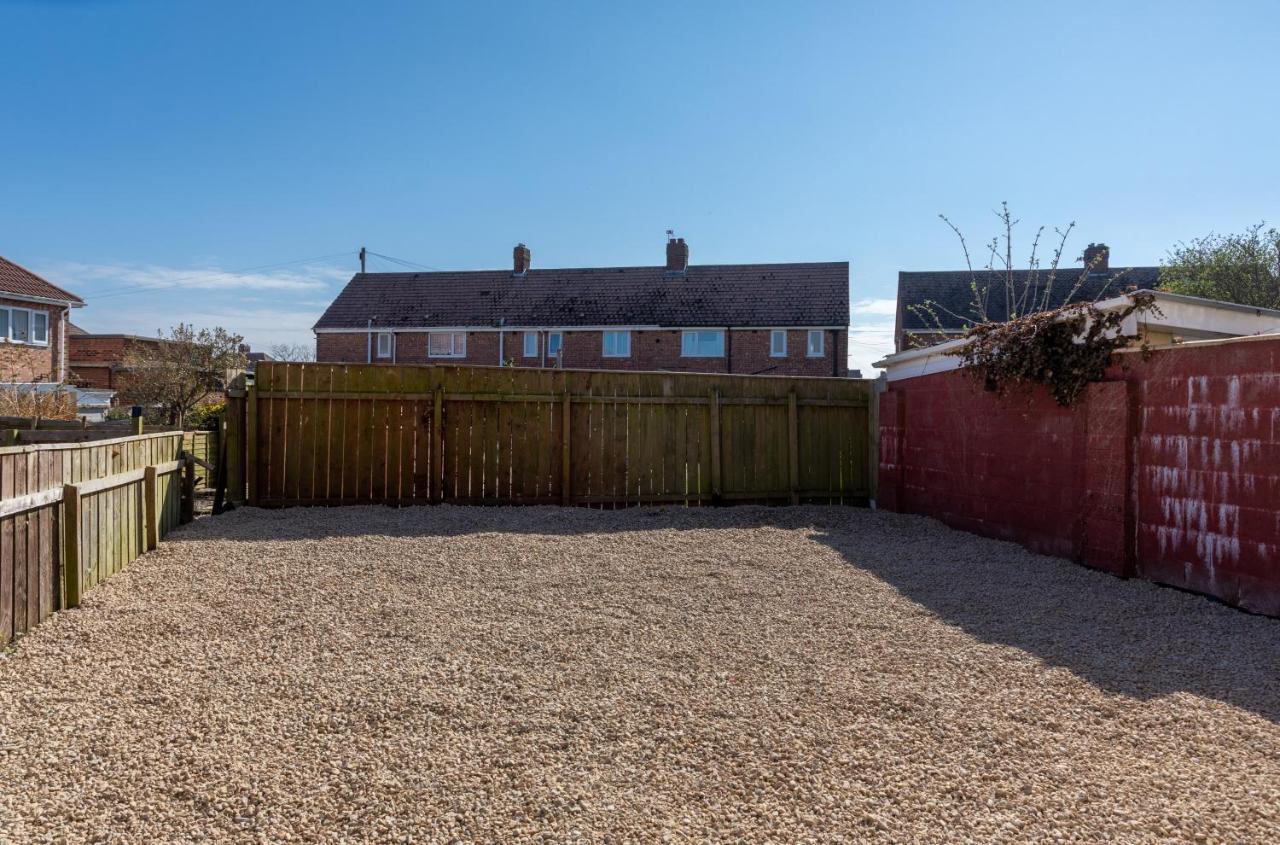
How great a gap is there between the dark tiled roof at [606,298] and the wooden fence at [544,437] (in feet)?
53.5

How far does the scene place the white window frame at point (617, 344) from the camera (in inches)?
1104

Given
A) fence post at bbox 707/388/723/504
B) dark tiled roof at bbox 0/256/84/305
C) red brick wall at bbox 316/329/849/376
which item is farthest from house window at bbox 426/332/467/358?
fence post at bbox 707/388/723/504

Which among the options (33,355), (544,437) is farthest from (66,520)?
(33,355)

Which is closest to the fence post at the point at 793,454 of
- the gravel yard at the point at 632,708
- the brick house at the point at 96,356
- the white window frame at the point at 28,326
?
the gravel yard at the point at 632,708

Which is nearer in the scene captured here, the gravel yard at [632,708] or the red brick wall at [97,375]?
the gravel yard at [632,708]

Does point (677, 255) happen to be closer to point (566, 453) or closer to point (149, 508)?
point (566, 453)

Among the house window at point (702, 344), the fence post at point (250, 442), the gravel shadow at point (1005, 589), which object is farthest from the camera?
the house window at point (702, 344)

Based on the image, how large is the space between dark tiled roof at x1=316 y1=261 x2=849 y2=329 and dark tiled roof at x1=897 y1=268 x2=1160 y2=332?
142 inches

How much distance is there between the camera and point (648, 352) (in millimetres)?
27859

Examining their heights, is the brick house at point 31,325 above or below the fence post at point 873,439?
above

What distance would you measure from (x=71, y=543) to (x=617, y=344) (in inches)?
917

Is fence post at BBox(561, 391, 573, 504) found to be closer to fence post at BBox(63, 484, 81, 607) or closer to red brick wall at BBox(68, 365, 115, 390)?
fence post at BBox(63, 484, 81, 607)

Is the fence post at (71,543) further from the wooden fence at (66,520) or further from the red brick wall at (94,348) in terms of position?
the red brick wall at (94,348)

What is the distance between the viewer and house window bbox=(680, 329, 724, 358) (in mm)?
27391
